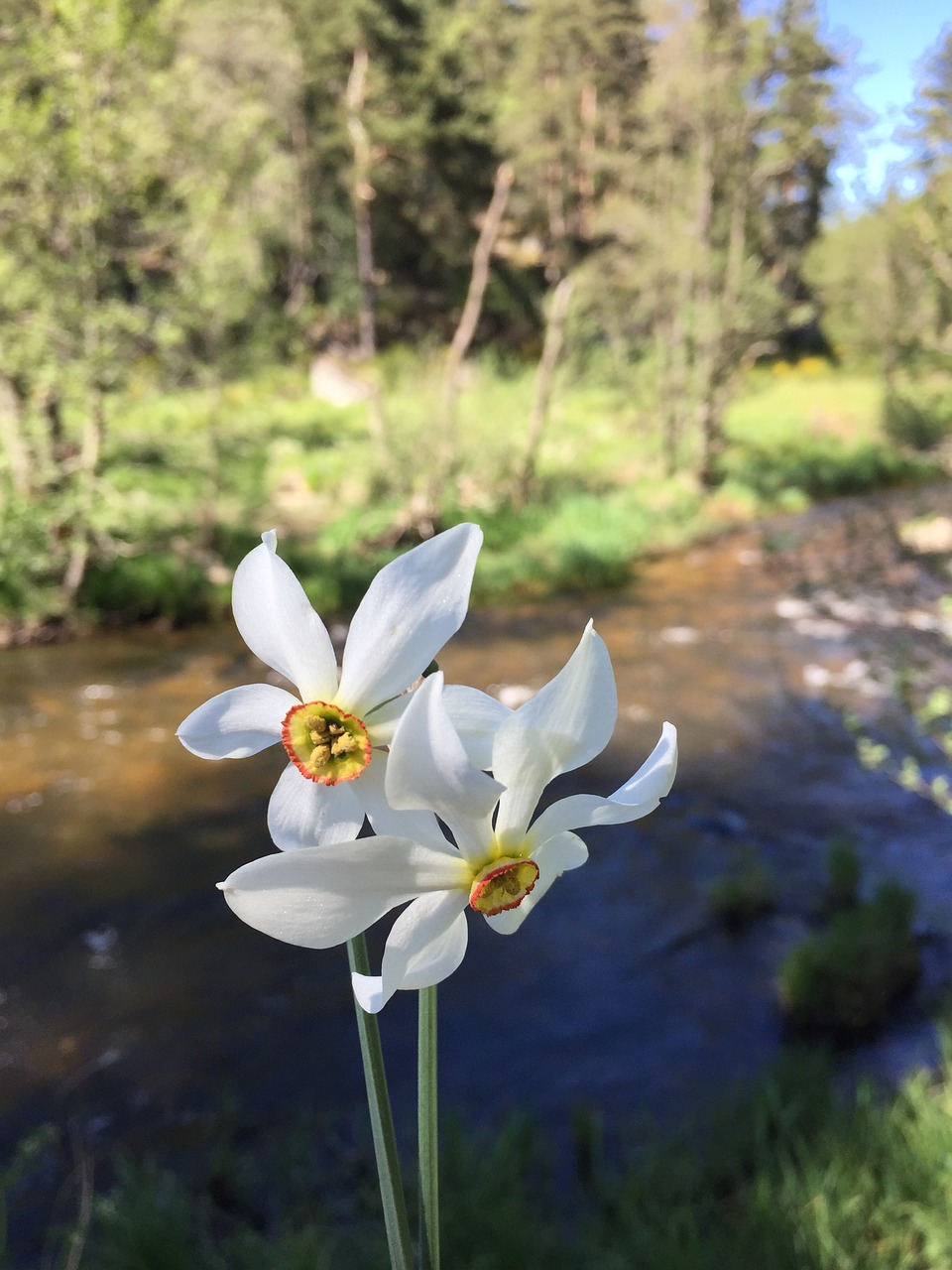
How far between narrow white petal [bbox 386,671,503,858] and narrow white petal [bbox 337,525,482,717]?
0.06 m

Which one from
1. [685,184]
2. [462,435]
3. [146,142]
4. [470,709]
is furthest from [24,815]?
[685,184]

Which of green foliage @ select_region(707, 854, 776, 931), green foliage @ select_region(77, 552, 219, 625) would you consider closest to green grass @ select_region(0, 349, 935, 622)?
green foliage @ select_region(77, 552, 219, 625)

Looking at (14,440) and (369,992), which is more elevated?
(369,992)

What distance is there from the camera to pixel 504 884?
44cm

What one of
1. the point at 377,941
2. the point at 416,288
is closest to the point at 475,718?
the point at 377,941

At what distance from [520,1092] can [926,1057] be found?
1201 millimetres

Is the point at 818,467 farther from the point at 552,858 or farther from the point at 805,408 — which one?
the point at 552,858

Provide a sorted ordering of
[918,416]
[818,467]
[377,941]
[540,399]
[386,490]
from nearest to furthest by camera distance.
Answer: [377,941], [386,490], [540,399], [818,467], [918,416]

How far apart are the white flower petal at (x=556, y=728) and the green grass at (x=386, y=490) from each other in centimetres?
637

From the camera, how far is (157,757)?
5.00m

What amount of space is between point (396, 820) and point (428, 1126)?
150 mm

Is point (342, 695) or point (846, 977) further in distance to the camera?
point (846, 977)

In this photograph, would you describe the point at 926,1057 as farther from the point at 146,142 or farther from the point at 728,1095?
the point at 146,142

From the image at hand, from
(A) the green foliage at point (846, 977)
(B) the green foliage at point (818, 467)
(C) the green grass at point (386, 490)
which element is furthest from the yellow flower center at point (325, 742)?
(B) the green foliage at point (818, 467)
